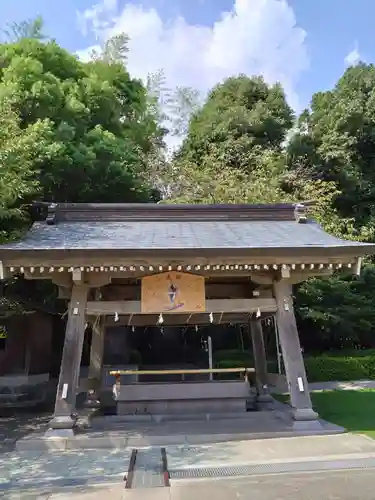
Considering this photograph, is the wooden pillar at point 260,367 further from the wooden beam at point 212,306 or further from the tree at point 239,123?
the tree at point 239,123

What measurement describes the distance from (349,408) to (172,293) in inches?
220

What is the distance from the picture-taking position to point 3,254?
7.63 m

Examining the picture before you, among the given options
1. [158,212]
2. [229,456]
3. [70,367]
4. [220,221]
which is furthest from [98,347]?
[229,456]

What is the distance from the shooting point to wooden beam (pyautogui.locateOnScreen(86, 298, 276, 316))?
858 cm

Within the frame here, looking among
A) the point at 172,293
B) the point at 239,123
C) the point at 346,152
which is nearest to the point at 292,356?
the point at 172,293

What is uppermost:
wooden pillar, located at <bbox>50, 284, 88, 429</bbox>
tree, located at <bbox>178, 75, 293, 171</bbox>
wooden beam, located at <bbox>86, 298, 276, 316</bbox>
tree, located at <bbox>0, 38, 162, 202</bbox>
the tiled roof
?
tree, located at <bbox>178, 75, 293, 171</bbox>

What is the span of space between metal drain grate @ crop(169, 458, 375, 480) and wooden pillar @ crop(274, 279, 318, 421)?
214 cm

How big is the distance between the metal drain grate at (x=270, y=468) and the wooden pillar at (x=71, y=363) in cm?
289

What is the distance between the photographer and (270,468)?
586 centimetres

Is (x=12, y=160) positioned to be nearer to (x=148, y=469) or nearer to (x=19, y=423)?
(x=19, y=423)

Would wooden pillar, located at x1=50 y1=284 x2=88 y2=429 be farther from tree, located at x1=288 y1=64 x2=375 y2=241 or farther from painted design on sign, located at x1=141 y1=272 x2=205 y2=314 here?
tree, located at x1=288 y1=64 x2=375 y2=241

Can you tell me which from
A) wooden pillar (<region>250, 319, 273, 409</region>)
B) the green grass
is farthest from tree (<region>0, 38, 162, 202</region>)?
the green grass

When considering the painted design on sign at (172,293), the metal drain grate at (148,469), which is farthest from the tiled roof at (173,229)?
the metal drain grate at (148,469)

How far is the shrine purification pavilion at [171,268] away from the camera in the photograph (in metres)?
7.94
